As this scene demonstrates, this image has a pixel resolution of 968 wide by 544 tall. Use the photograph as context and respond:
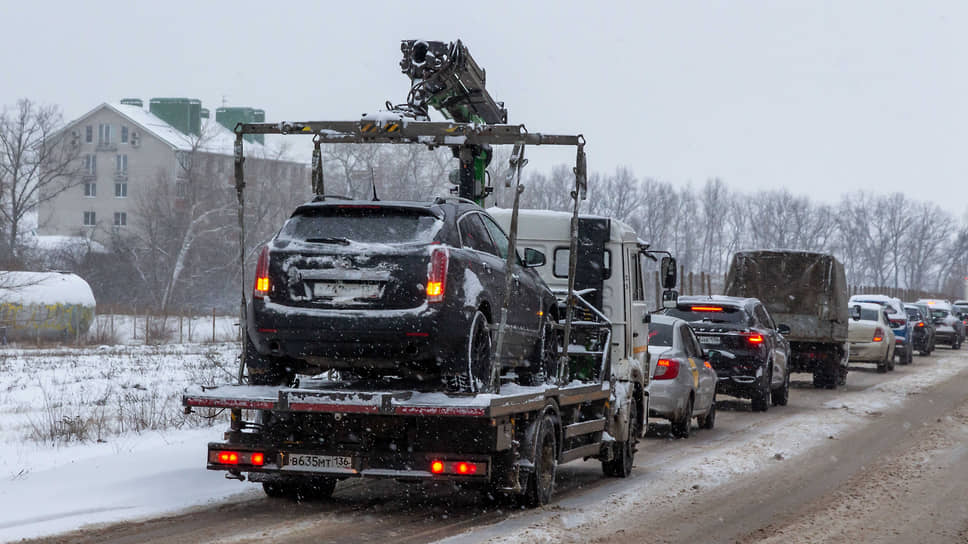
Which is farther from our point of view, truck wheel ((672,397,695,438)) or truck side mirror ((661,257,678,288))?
truck wheel ((672,397,695,438))

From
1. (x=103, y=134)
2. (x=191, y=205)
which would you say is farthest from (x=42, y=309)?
(x=103, y=134)

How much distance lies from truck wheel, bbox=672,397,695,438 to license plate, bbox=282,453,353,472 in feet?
26.4

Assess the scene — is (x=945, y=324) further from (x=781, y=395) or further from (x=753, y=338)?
(x=753, y=338)

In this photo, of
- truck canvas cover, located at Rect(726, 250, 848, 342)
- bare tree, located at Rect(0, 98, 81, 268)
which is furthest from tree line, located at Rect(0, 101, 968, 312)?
truck canvas cover, located at Rect(726, 250, 848, 342)

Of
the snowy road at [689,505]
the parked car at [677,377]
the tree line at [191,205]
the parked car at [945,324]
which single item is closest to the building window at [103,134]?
the tree line at [191,205]

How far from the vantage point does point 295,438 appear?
30.9 feet

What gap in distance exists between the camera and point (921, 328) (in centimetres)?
4238

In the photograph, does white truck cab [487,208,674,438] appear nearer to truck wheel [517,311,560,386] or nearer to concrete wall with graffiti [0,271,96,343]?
truck wheel [517,311,560,386]

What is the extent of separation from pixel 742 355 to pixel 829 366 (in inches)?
267

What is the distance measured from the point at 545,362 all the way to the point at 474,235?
2.15 metres

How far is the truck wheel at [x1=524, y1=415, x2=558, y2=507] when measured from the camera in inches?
387

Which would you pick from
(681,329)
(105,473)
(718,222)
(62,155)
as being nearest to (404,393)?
(105,473)

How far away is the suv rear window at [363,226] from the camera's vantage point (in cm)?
923

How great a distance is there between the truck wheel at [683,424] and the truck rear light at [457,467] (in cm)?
774
